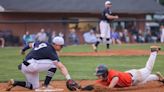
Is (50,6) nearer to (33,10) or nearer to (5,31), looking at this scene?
(33,10)

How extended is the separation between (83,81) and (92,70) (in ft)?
7.65

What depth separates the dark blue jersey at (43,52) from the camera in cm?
955

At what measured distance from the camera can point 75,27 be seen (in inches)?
1358

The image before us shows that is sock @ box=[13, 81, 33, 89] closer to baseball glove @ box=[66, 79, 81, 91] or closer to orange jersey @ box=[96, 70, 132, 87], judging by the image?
baseball glove @ box=[66, 79, 81, 91]

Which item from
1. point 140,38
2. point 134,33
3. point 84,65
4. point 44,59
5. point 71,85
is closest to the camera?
point 71,85

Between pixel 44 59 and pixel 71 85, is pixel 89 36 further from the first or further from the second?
pixel 71 85

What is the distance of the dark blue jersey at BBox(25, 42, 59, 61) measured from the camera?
31.3 ft

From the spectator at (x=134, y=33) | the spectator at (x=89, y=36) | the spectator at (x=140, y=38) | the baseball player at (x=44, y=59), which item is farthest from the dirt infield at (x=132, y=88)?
the spectator at (x=140, y=38)

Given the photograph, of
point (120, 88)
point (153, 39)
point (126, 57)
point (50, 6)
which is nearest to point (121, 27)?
point (153, 39)

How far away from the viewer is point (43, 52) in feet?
31.6

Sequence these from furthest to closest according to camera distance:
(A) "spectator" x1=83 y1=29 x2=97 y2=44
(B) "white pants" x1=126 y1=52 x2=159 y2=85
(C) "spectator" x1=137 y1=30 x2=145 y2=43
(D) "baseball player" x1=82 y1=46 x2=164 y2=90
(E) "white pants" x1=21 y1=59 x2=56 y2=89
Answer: (C) "spectator" x1=137 y1=30 x2=145 y2=43, (A) "spectator" x1=83 y1=29 x2=97 y2=44, (B) "white pants" x1=126 y1=52 x2=159 y2=85, (E) "white pants" x1=21 y1=59 x2=56 y2=89, (D) "baseball player" x1=82 y1=46 x2=164 y2=90

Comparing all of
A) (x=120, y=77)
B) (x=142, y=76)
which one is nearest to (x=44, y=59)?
(x=120, y=77)

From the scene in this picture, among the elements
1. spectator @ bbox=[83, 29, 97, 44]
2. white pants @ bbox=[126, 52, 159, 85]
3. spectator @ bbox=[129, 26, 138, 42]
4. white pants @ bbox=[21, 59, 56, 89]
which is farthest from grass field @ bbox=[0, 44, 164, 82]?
spectator @ bbox=[129, 26, 138, 42]

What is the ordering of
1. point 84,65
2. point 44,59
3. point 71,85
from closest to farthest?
point 71,85 < point 44,59 < point 84,65
